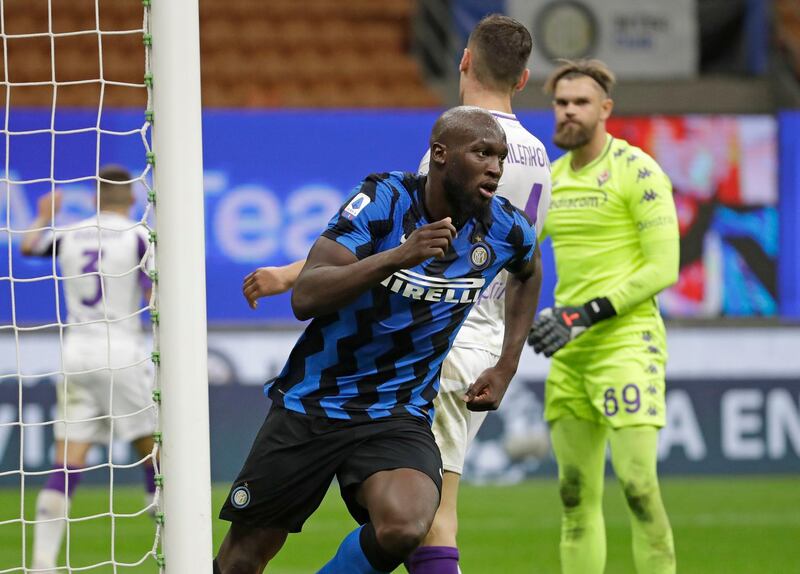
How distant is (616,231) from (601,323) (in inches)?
14.9

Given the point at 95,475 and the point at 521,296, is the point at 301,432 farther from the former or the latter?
the point at 95,475

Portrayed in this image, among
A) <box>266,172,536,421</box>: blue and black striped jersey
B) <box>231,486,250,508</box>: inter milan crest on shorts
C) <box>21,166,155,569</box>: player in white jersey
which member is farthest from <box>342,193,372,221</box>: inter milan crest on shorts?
<box>21,166,155,569</box>: player in white jersey

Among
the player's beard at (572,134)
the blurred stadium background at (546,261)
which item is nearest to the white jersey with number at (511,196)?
the player's beard at (572,134)

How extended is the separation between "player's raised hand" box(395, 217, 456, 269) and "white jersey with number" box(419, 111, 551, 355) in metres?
0.89

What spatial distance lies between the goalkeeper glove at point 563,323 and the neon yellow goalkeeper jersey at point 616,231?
0.07 metres

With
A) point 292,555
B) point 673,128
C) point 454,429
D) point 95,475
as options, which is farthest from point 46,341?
point 454,429

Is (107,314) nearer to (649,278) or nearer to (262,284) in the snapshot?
(649,278)

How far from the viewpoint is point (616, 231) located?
17.9ft

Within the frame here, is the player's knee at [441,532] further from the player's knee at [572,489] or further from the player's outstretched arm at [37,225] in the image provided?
the player's outstretched arm at [37,225]

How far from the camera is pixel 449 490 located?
4363mm

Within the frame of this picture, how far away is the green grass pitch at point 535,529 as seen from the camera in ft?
23.3

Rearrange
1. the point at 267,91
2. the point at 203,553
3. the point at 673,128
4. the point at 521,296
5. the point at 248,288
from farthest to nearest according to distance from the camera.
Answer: the point at 267,91 < the point at 673,128 < the point at 521,296 < the point at 248,288 < the point at 203,553

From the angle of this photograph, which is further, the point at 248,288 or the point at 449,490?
the point at 449,490

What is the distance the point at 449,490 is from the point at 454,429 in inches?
8.1
